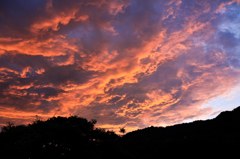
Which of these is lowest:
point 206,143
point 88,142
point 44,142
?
point 206,143

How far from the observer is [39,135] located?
72.3 feet

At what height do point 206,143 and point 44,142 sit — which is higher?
point 44,142

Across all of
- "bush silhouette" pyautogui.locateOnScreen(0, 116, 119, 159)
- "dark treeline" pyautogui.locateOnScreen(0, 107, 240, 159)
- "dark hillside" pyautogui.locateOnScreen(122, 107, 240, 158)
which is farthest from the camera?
"dark hillside" pyautogui.locateOnScreen(122, 107, 240, 158)

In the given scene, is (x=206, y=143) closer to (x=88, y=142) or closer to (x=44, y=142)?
(x=88, y=142)

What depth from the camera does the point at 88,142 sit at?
25.8 meters

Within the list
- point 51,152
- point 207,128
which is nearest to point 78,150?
point 51,152

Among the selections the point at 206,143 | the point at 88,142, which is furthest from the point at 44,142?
the point at 206,143

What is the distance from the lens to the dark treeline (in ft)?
70.2

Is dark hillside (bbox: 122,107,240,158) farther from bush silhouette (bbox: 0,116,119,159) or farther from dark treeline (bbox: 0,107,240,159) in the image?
bush silhouette (bbox: 0,116,119,159)

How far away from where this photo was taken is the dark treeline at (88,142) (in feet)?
70.2

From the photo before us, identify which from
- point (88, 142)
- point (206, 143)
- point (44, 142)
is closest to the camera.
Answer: point (44, 142)

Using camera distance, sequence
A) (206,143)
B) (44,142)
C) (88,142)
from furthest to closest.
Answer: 1. (206,143)
2. (88,142)
3. (44,142)

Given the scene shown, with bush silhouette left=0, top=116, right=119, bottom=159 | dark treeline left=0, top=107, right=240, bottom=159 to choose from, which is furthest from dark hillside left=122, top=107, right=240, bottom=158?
bush silhouette left=0, top=116, right=119, bottom=159

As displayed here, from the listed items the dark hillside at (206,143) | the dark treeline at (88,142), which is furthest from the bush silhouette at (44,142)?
the dark hillside at (206,143)
